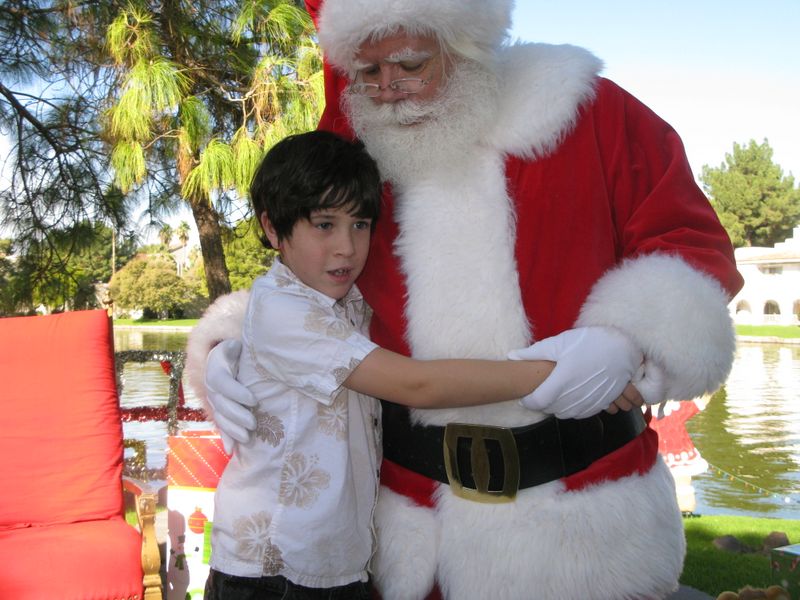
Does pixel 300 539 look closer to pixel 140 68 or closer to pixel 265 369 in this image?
pixel 265 369

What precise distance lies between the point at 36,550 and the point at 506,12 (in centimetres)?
240

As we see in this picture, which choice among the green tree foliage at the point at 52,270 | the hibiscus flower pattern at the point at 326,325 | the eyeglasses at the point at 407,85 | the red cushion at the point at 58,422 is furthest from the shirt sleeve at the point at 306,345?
the green tree foliage at the point at 52,270

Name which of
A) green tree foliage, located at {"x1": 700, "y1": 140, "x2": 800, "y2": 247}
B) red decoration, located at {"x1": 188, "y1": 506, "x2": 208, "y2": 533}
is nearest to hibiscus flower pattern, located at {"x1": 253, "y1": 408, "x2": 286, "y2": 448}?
red decoration, located at {"x1": 188, "y1": 506, "x2": 208, "y2": 533}

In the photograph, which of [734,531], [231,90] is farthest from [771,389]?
[231,90]

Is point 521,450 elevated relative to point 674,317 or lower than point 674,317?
lower

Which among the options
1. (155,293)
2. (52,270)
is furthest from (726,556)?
(155,293)

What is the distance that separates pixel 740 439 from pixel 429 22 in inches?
272

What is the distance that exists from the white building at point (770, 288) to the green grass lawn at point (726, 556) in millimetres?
21296

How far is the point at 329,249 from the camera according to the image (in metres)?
1.38

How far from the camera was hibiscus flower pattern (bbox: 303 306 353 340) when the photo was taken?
A: 1.30m

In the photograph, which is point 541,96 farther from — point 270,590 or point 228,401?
point 270,590

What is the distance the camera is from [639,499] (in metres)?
1.31

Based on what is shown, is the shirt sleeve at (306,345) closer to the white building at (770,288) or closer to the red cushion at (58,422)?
the red cushion at (58,422)

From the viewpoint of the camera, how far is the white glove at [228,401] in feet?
4.41
